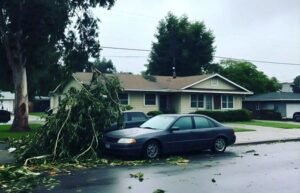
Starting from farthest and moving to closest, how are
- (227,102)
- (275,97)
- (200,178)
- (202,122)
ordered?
1. (275,97)
2. (227,102)
3. (202,122)
4. (200,178)

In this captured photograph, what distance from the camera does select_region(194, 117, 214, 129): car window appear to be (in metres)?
15.3

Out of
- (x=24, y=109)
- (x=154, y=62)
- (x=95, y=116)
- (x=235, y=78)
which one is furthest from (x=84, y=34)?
(x=235, y=78)

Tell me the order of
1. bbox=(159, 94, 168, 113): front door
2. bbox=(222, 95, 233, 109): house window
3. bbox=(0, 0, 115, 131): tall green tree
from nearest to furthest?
bbox=(0, 0, 115, 131): tall green tree
bbox=(159, 94, 168, 113): front door
bbox=(222, 95, 233, 109): house window

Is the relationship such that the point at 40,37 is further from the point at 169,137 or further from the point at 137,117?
the point at 169,137

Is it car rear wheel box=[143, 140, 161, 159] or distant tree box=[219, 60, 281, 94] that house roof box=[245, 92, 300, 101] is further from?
car rear wheel box=[143, 140, 161, 159]

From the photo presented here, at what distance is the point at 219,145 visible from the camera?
15789mm

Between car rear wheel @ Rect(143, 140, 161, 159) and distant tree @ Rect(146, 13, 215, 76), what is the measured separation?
50.1m

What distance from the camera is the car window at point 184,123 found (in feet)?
48.5

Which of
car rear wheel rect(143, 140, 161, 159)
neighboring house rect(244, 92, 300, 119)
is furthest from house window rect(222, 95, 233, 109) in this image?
car rear wheel rect(143, 140, 161, 159)

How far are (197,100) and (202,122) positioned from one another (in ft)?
83.8

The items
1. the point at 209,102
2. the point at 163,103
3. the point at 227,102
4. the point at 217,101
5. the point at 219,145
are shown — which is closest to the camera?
the point at 219,145

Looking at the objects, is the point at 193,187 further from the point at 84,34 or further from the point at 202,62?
the point at 202,62

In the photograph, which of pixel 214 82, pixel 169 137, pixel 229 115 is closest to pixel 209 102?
pixel 214 82

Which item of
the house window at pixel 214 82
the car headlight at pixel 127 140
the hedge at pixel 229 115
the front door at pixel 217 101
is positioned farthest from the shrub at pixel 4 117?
the car headlight at pixel 127 140
